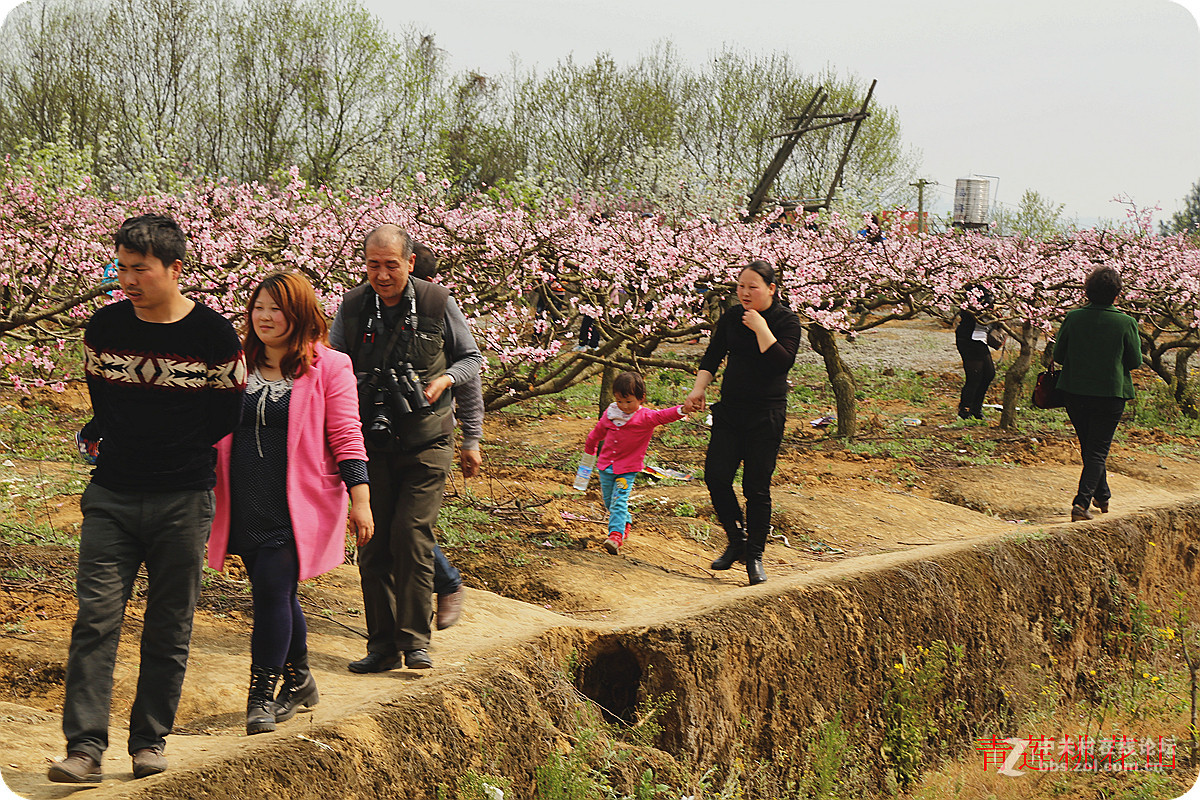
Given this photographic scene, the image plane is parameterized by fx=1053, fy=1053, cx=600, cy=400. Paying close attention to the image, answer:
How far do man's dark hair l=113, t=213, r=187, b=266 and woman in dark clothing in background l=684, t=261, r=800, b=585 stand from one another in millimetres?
3093

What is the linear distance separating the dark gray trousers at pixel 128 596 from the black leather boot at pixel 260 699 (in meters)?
0.37

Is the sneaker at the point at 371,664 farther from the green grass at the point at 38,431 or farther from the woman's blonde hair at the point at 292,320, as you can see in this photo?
the green grass at the point at 38,431

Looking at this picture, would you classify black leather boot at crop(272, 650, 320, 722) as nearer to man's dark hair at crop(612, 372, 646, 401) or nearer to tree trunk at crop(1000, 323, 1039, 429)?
man's dark hair at crop(612, 372, 646, 401)

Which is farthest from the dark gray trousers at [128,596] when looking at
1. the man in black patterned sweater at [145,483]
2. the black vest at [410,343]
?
the black vest at [410,343]

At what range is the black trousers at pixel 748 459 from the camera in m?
6.00

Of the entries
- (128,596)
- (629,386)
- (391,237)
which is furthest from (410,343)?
(629,386)

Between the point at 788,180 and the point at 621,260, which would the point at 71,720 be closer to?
the point at 621,260

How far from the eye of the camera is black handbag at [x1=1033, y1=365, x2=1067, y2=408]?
26.6 ft

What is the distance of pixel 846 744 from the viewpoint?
6.86 meters

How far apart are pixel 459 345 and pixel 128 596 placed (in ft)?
5.72

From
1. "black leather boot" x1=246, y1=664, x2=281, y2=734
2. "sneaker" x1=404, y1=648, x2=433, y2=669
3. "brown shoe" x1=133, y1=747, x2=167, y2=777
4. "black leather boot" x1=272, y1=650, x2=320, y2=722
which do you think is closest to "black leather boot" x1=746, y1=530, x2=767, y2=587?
"sneaker" x1=404, y1=648, x2=433, y2=669

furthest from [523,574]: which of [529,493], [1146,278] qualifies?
[1146,278]

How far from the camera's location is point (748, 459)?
6.09m

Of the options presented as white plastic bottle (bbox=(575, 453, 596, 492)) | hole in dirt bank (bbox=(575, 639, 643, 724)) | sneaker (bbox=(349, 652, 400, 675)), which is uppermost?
white plastic bottle (bbox=(575, 453, 596, 492))
